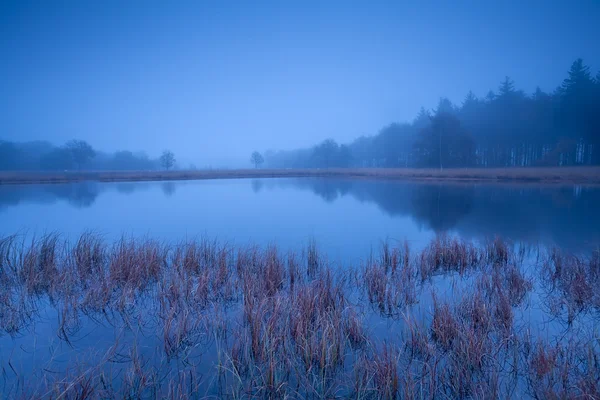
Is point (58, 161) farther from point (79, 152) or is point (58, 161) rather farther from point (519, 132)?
point (519, 132)

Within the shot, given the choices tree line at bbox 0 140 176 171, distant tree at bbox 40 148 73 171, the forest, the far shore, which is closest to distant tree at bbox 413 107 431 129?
the forest

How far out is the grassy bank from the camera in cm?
299

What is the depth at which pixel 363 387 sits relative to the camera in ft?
9.82

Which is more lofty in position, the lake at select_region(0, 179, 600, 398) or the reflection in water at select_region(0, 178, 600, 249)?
the lake at select_region(0, 179, 600, 398)

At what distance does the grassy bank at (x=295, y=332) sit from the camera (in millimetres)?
2994

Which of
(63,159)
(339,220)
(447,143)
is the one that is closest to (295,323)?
(339,220)

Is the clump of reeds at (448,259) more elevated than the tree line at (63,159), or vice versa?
the tree line at (63,159)

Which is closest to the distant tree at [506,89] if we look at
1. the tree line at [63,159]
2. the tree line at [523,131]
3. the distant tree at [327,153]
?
the tree line at [523,131]

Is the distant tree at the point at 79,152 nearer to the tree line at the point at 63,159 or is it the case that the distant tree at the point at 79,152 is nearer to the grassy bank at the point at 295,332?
the tree line at the point at 63,159

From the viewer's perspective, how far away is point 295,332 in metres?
3.96

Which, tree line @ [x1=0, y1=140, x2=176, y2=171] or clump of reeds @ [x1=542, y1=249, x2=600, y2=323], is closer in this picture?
clump of reeds @ [x1=542, y1=249, x2=600, y2=323]

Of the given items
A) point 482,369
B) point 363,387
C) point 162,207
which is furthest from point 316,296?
point 162,207

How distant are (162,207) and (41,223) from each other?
6277 mm

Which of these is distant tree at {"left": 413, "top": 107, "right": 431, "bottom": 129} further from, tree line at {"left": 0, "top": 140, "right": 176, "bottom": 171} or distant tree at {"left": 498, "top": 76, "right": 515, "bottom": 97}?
tree line at {"left": 0, "top": 140, "right": 176, "bottom": 171}
